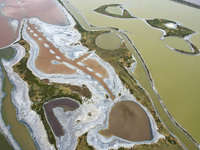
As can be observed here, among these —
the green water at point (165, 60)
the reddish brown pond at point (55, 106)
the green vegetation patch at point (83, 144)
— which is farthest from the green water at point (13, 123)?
the green water at point (165, 60)

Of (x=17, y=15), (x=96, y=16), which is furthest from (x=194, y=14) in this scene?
(x=17, y=15)

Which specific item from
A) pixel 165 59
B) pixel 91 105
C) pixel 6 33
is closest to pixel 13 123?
pixel 91 105

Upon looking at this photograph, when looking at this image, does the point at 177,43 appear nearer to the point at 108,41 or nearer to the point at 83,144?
the point at 108,41

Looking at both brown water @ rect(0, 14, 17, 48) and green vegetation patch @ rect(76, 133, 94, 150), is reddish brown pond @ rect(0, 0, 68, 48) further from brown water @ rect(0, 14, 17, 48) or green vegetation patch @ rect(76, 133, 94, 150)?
green vegetation patch @ rect(76, 133, 94, 150)

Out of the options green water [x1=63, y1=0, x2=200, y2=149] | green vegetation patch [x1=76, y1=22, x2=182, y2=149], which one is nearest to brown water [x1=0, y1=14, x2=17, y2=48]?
green vegetation patch [x1=76, y1=22, x2=182, y2=149]

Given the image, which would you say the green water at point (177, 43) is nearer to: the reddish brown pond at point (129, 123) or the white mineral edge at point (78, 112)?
the white mineral edge at point (78, 112)

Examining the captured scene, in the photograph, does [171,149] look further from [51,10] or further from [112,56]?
[51,10]
